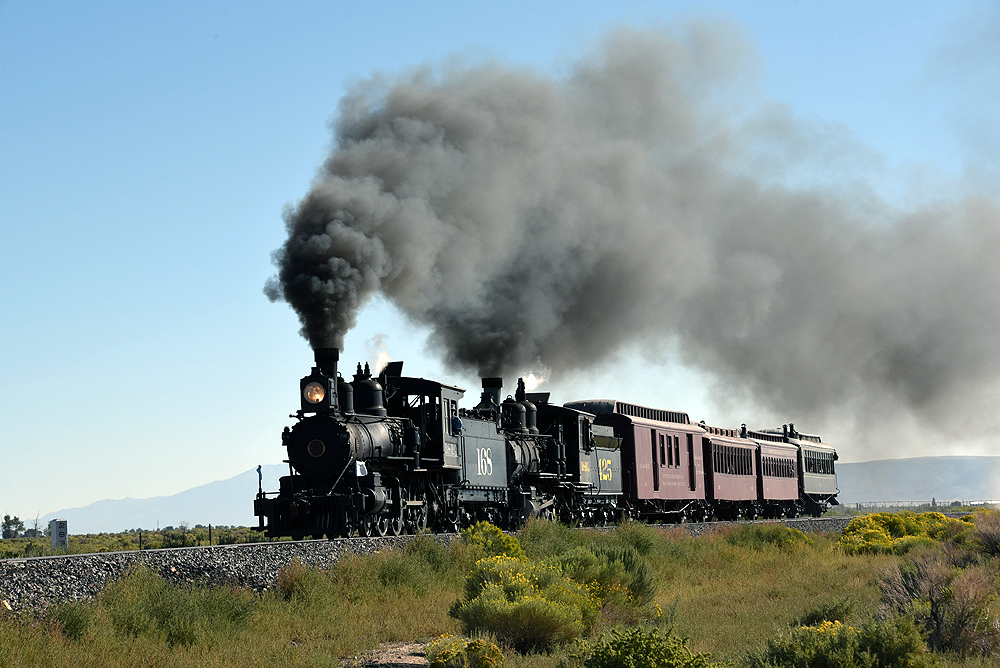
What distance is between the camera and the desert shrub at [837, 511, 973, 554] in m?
27.3

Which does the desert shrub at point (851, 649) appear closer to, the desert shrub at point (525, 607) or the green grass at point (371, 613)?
the green grass at point (371, 613)

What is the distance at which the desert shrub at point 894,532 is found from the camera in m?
27.3

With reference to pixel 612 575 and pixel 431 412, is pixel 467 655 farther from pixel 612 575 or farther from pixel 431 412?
pixel 431 412

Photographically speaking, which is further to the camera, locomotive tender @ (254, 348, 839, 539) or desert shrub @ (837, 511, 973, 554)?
desert shrub @ (837, 511, 973, 554)

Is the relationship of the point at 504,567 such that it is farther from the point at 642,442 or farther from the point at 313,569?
the point at 642,442

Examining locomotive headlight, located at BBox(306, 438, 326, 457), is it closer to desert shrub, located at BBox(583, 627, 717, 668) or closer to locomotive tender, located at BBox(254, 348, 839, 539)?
locomotive tender, located at BBox(254, 348, 839, 539)

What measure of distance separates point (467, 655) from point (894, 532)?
2877cm

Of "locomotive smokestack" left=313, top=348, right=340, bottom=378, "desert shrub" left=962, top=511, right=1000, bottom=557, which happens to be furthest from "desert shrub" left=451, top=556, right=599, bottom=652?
"desert shrub" left=962, top=511, right=1000, bottom=557

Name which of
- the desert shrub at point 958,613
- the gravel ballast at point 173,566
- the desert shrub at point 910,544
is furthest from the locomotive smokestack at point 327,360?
the desert shrub at point 910,544

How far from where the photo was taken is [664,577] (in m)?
19.8

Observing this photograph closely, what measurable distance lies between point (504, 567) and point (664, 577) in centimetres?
741

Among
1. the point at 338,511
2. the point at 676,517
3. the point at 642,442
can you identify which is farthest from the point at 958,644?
the point at 676,517

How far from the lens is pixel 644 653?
29.7ft

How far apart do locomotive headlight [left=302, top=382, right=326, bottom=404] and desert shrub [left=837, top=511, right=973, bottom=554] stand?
1578cm
